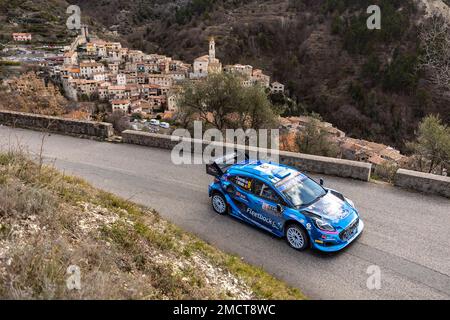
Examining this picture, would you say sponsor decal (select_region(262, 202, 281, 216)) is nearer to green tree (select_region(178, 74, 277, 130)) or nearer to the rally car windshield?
the rally car windshield

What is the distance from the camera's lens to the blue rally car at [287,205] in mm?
6270

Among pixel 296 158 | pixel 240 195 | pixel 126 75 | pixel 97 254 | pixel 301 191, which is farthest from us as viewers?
pixel 126 75

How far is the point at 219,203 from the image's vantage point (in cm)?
794

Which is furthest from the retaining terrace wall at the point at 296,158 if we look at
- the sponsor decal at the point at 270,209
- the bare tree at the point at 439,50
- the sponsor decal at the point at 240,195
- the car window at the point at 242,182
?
the bare tree at the point at 439,50

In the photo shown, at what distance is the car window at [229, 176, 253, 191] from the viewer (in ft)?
23.8

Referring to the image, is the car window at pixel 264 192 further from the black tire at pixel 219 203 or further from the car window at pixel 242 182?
the black tire at pixel 219 203

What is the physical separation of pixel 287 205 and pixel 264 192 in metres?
0.60

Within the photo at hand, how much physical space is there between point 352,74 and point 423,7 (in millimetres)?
25695

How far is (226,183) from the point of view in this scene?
7.69 m

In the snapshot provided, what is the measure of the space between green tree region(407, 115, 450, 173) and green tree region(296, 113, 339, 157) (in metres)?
4.58

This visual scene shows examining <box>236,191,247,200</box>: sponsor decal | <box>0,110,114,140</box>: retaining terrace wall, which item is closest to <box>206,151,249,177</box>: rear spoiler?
<box>236,191,247,200</box>: sponsor decal

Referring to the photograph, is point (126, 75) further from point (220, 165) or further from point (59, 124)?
point (220, 165)

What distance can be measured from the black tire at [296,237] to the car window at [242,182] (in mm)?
1214

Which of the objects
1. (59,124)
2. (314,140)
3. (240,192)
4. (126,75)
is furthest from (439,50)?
(126,75)
